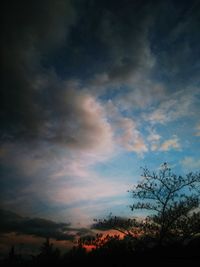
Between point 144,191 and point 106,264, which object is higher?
point 144,191

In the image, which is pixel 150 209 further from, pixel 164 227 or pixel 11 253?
pixel 11 253

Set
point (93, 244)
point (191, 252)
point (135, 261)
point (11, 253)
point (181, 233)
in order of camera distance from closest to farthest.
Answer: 1. point (135, 261)
2. point (191, 252)
3. point (181, 233)
4. point (93, 244)
5. point (11, 253)

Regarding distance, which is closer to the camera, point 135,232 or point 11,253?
point 135,232

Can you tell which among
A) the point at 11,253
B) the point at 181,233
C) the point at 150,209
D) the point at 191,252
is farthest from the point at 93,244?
the point at 11,253

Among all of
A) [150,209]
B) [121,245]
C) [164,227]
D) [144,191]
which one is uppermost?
[144,191]

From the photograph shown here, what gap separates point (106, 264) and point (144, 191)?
16.3 metres

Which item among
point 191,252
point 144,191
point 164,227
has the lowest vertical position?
point 191,252

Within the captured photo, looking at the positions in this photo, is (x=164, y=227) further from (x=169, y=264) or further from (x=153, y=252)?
(x=169, y=264)

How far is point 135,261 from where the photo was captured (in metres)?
19.3

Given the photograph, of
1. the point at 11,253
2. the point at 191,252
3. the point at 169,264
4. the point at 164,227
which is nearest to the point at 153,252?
the point at 191,252

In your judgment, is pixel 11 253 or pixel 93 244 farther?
pixel 11 253

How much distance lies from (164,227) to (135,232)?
495 centimetres

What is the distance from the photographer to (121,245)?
31031mm

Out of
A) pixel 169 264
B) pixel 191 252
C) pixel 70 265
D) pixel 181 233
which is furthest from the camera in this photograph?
pixel 181 233
